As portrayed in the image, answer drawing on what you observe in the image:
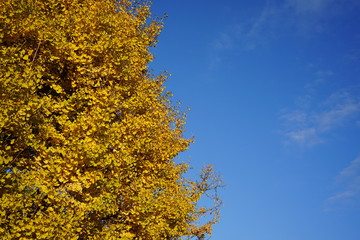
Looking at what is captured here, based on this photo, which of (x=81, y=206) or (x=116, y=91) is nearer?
(x=81, y=206)

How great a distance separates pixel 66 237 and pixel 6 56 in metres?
6.79

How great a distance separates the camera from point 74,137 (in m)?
11.1

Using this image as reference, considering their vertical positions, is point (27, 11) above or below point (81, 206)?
above

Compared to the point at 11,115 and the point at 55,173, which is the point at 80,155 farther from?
the point at 11,115

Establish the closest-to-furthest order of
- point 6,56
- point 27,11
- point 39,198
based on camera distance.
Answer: point 39,198 < point 6,56 < point 27,11

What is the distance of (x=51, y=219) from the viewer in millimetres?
9352

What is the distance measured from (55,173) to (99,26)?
24.8 feet

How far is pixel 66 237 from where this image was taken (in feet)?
31.8

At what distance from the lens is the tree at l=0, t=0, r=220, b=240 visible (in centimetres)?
967

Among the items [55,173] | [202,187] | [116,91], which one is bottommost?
[55,173]

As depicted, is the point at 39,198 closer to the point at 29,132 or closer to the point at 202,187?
the point at 29,132

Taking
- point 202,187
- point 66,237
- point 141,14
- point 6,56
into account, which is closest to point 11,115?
point 6,56

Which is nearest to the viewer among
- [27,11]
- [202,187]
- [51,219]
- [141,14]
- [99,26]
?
[51,219]

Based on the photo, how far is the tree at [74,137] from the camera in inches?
381
